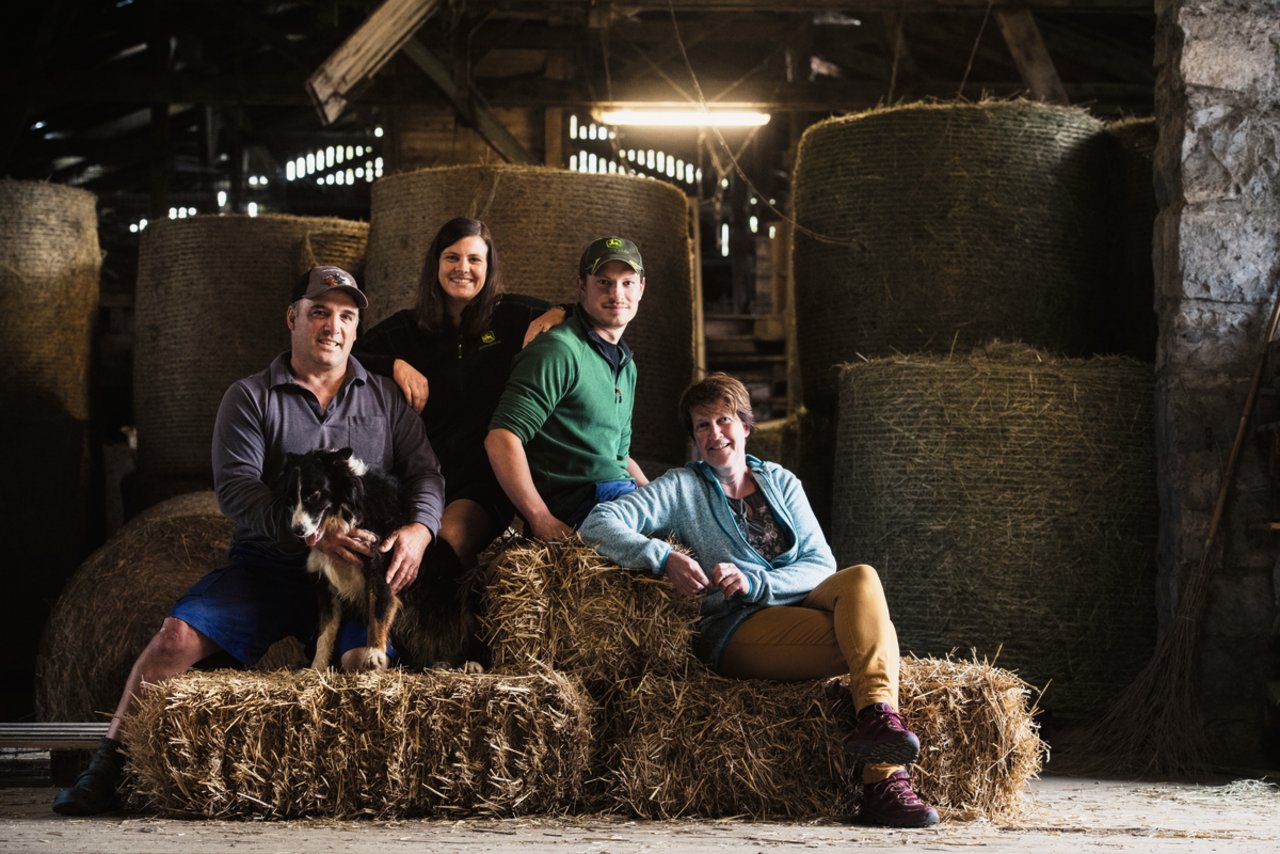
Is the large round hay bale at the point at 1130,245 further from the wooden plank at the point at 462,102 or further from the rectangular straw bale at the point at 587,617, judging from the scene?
the wooden plank at the point at 462,102

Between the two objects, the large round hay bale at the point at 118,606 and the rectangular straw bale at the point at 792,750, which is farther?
the large round hay bale at the point at 118,606

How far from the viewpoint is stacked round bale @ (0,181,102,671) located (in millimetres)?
6742

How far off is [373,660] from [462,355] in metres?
0.88

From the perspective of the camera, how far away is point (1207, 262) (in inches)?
191

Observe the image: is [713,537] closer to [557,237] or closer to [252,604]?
[252,604]

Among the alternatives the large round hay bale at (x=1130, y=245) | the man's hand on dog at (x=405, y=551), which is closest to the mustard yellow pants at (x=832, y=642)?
the man's hand on dog at (x=405, y=551)

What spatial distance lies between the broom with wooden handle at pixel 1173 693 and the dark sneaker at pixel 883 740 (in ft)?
5.19

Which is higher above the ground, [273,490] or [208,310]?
[208,310]

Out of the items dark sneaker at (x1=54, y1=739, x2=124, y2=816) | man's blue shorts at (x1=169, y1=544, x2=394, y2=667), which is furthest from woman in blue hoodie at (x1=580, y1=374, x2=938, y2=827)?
dark sneaker at (x1=54, y1=739, x2=124, y2=816)

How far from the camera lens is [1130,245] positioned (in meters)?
5.75

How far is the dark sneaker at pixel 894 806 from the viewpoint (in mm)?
3203

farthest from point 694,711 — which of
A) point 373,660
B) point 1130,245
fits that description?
point 1130,245

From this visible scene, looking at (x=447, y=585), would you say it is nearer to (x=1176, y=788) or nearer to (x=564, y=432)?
(x=564, y=432)

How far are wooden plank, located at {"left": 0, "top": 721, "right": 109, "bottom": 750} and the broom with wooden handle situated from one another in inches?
111
